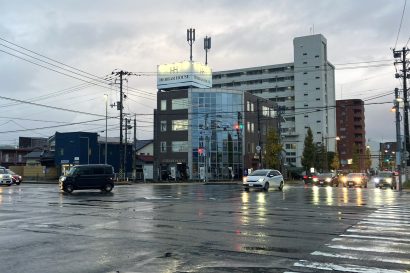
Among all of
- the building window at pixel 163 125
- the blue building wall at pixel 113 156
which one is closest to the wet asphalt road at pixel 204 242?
the building window at pixel 163 125

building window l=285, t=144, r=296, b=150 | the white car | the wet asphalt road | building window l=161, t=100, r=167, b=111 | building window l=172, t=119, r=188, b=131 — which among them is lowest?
the wet asphalt road

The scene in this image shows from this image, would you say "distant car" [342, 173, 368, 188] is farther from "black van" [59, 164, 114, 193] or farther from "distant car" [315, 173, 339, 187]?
"black van" [59, 164, 114, 193]

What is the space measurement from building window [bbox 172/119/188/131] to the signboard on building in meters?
6.51

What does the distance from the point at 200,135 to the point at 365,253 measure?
67816 millimetres

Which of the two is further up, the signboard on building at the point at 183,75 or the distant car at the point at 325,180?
the signboard on building at the point at 183,75

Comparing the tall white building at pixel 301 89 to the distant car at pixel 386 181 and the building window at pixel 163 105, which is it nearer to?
the building window at pixel 163 105

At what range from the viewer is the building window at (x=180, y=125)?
255ft

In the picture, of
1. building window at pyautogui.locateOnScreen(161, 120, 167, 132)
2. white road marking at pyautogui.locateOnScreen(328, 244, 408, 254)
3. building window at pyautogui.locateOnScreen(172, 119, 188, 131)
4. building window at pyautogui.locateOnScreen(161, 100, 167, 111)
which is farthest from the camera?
building window at pyautogui.locateOnScreen(161, 100, 167, 111)

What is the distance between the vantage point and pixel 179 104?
79.1 metres

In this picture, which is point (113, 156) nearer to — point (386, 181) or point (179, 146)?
point (179, 146)

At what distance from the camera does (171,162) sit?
7788 cm

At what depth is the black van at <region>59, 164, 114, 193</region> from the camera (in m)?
32.5

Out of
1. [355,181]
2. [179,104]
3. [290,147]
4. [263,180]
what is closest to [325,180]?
[355,181]

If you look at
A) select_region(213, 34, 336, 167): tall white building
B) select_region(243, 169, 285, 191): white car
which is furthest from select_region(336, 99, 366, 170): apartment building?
select_region(243, 169, 285, 191): white car
